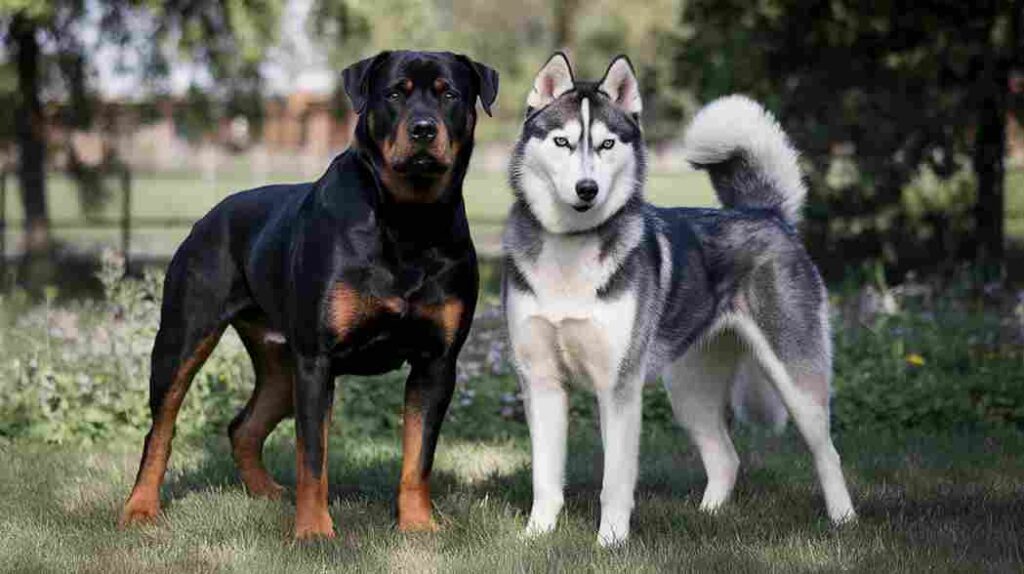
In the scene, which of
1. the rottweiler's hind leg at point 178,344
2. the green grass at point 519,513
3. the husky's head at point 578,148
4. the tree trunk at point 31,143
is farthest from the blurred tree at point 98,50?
Answer: the husky's head at point 578,148

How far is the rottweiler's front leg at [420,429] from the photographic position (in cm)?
520

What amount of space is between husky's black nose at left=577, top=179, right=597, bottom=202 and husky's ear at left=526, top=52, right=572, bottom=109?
40cm

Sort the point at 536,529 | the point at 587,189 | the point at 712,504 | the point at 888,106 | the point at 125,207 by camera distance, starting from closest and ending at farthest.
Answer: the point at 587,189, the point at 536,529, the point at 712,504, the point at 888,106, the point at 125,207

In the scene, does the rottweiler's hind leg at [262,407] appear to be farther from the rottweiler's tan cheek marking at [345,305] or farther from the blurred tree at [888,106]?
the blurred tree at [888,106]

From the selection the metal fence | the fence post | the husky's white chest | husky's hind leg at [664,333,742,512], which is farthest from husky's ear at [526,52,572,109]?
the fence post

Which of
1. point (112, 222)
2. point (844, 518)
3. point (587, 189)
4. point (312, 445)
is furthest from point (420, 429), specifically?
point (112, 222)

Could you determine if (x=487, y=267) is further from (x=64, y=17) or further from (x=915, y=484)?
(x=915, y=484)

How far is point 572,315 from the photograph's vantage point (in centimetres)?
500

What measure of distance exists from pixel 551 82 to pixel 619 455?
1.37m

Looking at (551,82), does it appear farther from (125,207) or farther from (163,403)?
(125,207)

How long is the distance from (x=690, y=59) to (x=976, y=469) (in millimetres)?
6821

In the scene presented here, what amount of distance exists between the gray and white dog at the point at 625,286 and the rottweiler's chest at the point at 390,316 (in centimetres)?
28

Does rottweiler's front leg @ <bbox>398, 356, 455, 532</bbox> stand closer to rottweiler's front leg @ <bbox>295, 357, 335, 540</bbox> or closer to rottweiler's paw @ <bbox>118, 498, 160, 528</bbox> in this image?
rottweiler's front leg @ <bbox>295, 357, 335, 540</bbox>

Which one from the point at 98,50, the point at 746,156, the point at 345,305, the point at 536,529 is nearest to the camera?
the point at 345,305
